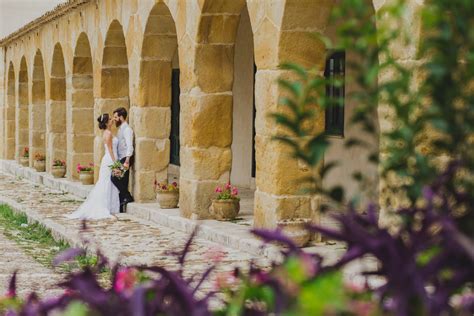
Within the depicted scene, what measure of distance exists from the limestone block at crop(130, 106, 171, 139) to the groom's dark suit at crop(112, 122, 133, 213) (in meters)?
0.13

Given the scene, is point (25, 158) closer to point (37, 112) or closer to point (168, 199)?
point (37, 112)

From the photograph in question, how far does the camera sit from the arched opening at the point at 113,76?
45.4 feet

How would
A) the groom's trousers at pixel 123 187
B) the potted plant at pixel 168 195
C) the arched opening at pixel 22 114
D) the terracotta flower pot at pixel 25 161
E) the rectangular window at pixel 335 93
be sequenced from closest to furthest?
the potted plant at pixel 168 195, the rectangular window at pixel 335 93, the groom's trousers at pixel 123 187, the terracotta flower pot at pixel 25 161, the arched opening at pixel 22 114

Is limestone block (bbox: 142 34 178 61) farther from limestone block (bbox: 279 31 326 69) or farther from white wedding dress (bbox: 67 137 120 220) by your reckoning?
limestone block (bbox: 279 31 326 69)

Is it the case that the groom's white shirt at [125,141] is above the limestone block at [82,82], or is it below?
below

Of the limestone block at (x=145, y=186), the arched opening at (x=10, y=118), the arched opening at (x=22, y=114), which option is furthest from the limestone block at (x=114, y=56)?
the arched opening at (x=10, y=118)

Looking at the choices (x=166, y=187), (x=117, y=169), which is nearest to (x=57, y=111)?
(x=117, y=169)

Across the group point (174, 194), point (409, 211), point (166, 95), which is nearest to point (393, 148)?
point (409, 211)

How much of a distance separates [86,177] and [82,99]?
1543 mm

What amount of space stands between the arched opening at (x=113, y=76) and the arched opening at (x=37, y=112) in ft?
21.7

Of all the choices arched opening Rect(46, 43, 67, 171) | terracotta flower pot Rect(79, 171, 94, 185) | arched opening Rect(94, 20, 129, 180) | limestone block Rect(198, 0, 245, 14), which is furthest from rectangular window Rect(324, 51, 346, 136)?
arched opening Rect(46, 43, 67, 171)

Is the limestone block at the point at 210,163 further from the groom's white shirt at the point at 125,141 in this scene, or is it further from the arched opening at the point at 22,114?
the arched opening at the point at 22,114

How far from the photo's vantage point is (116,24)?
13578mm

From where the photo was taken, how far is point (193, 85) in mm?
10141
